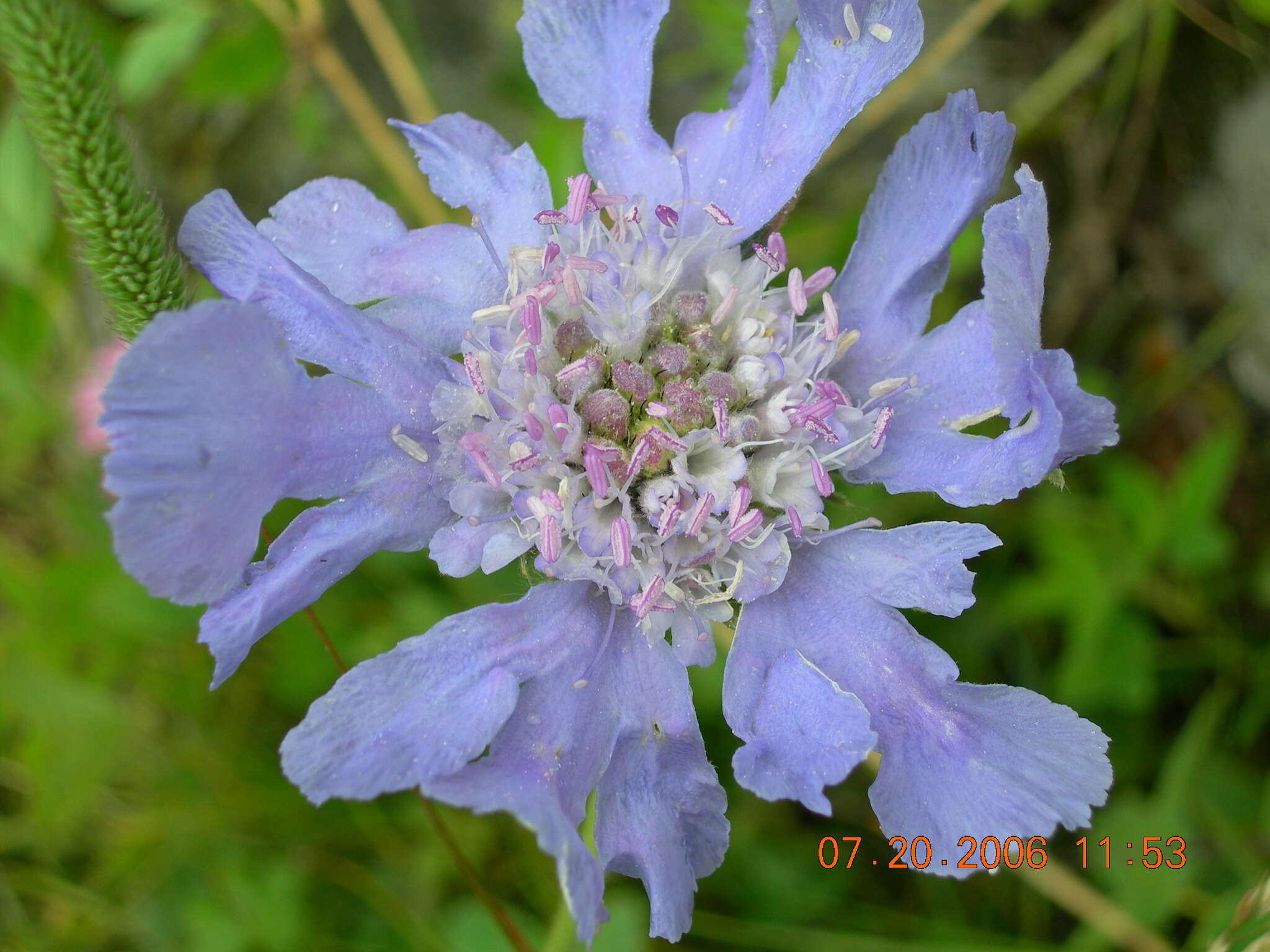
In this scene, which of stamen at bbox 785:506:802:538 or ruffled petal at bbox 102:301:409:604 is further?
stamen at bbox 785:506:802:538

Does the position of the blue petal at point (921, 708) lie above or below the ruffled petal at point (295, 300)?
below

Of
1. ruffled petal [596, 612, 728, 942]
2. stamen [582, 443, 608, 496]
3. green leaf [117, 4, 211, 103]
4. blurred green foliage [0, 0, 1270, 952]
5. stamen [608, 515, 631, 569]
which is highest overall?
green leaf [117, 4, 211, 103]

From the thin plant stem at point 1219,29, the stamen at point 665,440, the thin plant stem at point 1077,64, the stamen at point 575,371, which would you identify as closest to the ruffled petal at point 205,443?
the stamen at point 575,371

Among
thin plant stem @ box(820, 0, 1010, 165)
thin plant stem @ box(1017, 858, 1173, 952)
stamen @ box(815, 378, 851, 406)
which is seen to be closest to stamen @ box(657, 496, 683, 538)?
stamen @ box(815, 378, 851, 406)

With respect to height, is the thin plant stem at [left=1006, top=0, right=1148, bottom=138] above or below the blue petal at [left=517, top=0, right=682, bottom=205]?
below

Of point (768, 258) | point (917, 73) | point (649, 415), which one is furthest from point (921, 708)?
point (917, 73)

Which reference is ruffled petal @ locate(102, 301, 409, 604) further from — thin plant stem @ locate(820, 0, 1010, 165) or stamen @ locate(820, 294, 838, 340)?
thin plant stem @ locate(820, 0, 1010, 165)

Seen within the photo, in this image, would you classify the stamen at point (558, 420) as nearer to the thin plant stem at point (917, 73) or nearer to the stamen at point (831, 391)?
the stamen at point (831, 391)

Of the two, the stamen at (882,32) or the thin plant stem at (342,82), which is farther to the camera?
the thin plant stem at (342,82)
